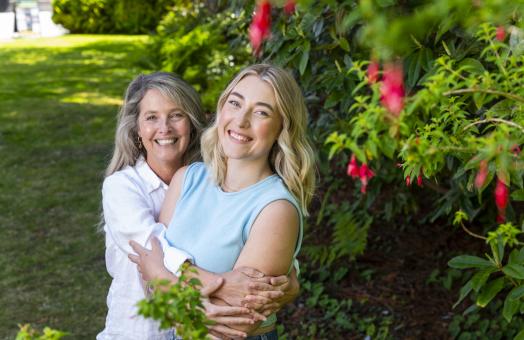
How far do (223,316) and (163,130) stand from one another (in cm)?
74

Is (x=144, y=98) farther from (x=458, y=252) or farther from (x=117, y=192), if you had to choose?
(x=458, y=252)

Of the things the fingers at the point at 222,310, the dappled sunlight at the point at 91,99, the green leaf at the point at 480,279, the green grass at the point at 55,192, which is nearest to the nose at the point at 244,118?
the fingers at the point at 222,310

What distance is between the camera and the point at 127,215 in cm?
265

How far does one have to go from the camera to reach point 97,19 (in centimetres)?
2127

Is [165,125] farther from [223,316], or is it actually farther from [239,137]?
[223,316]

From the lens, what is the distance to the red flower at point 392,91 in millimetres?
1271

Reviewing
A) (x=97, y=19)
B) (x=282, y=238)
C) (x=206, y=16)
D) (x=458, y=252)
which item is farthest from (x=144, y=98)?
(x=97, y=19)

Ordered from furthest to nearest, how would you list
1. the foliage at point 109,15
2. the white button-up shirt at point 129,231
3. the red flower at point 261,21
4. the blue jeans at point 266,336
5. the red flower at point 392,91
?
the foliage at point 109,15
the white button-up shirt at point 129,231
the blue jeans at point 266,336
the red flower at point 261,21
the red flower at point 392,91

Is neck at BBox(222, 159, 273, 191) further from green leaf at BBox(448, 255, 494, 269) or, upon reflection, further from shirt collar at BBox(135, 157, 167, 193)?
green leaf at BBox(448, 255, 494, 269)

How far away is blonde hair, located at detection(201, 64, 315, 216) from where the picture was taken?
246cm

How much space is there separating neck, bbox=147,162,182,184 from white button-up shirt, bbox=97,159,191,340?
0.10 feet

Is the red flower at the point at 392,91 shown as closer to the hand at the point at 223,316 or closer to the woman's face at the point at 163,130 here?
the hand at the point at 223,316

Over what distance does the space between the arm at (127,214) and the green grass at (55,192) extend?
1942mm

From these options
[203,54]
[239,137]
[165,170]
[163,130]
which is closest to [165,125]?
[163,130]
